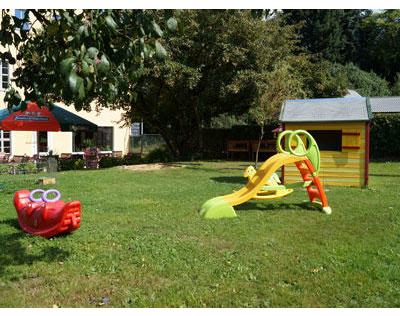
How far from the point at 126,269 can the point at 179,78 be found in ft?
40.2

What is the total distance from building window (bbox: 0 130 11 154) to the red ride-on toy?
14.6m

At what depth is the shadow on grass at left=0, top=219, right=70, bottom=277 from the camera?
4.14 meters

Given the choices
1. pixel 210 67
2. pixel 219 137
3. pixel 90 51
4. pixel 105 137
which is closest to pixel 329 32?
pixel 219 137

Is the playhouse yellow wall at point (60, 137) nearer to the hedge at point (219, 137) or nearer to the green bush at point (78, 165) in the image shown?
the green bush at point (78, 165)

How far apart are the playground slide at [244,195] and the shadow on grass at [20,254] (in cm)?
270

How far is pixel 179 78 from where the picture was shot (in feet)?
50.0

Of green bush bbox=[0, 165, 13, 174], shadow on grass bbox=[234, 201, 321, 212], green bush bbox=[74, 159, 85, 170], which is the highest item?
green bush bbox=[0, 165, 13, 174]

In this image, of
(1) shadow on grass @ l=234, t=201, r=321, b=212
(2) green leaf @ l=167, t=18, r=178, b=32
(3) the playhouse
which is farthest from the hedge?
(2) green leaf @ l=167, t=18, r=178, b=32

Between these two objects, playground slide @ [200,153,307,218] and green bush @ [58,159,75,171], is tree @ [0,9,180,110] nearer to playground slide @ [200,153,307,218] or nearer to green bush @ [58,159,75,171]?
playground slide @ [200,153,307,218]

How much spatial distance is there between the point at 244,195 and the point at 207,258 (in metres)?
2.61

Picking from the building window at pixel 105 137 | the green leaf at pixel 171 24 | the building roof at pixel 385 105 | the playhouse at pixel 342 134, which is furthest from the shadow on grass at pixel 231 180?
the building roof at pixel 385 105

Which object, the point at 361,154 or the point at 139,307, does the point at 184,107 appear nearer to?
the point at 361,154

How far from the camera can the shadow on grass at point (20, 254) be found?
4.14m
